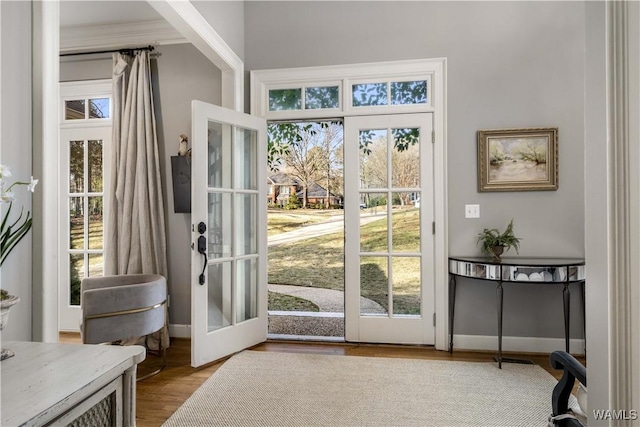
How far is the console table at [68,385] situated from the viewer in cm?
70

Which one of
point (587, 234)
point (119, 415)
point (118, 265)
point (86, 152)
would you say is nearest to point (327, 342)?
point (118, 265)

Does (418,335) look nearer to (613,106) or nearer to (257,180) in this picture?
(257,180)

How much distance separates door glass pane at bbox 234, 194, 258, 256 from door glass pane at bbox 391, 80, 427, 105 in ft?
5.18

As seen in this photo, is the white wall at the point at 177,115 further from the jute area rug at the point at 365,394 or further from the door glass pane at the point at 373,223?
the door glass pane at the point at 373,223

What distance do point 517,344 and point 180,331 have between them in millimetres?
3047

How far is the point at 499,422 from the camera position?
1809 mm

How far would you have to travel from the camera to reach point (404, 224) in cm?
299

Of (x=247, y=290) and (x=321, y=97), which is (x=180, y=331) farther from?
(x=321, y=97)

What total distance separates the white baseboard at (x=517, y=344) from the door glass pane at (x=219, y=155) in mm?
2426

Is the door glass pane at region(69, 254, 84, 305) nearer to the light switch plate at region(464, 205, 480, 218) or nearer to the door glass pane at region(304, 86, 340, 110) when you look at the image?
the door glass pane at region(304, 86, 340, 110)

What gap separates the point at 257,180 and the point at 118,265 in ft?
4.84

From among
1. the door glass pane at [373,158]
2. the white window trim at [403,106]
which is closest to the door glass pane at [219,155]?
the white window trim at [403,106]

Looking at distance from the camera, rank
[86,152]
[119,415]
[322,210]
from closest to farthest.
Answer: [119,415]
[86,152]
[322,210]

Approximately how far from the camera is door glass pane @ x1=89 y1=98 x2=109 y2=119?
3.29 metres
